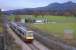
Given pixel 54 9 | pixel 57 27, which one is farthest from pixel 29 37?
pixel 54 9

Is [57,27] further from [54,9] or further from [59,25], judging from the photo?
[54,9]

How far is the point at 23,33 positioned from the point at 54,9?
2.04ft

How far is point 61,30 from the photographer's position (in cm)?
227

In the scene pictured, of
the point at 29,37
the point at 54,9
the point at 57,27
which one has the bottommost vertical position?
the point at 29,37

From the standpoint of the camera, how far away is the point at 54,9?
223 centimetres

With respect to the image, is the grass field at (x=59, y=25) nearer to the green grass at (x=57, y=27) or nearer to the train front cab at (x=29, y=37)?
the green grass at (x=57, y=27)

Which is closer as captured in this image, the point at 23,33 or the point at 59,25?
the point at 59,25

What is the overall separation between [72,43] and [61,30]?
0.25 m

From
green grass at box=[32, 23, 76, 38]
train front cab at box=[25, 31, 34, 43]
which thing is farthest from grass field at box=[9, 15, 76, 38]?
train front cab at box=[25, 31, 34, 43]

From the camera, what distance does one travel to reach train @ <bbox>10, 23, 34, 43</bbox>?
2.25 metres

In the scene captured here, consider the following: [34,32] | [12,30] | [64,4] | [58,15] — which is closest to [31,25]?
[34,32]

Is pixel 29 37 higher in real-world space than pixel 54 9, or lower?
lower

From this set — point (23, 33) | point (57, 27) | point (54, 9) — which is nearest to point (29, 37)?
point (23, 33)

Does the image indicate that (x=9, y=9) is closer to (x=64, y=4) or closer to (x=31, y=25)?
(x=31, y=25)
